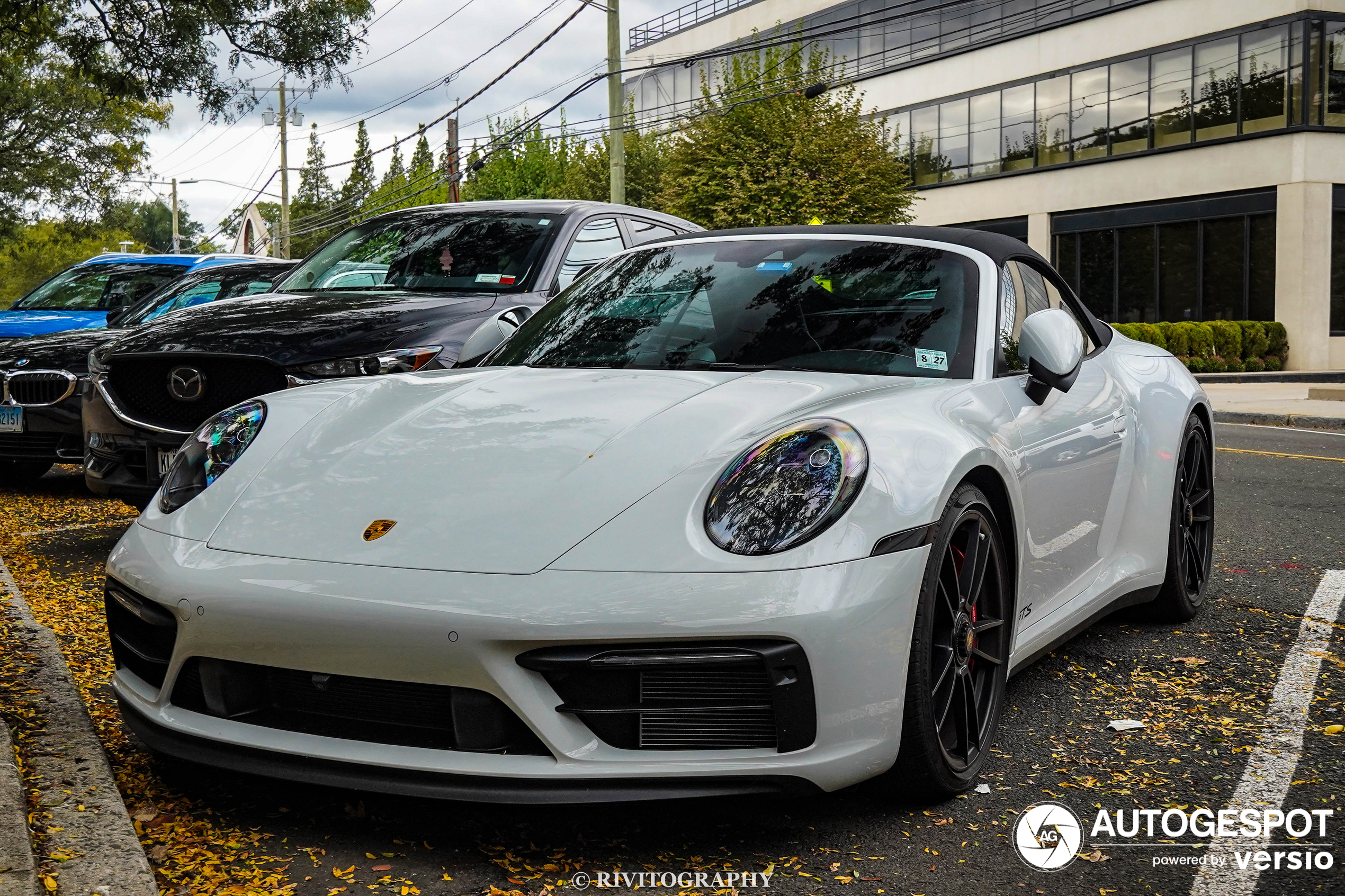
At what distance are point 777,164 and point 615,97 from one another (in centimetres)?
533

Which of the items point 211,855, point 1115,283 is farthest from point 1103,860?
point 1115,283

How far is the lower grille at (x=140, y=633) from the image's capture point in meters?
2.95

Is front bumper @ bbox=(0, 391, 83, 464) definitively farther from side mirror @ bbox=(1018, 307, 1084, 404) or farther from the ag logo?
the ag logo

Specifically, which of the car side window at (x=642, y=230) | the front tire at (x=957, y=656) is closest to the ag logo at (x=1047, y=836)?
the front tire at (x=957, y=656)

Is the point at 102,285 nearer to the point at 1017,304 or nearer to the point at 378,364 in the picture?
the point at 378,364

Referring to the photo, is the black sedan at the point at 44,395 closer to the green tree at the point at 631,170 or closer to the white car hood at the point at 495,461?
the white car hood at the point at 495,461

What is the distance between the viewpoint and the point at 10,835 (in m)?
2.57

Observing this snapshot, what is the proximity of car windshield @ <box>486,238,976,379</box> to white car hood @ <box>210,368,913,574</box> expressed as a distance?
0.71 ft

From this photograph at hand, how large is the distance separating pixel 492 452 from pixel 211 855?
105 centimetres

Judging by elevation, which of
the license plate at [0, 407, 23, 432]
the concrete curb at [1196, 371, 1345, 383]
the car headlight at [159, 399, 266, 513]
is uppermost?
the car headlight at [159, 399, 266, 513]

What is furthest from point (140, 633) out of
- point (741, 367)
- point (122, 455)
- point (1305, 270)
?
point (1305, 270)

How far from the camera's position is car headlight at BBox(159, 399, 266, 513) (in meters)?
3.37

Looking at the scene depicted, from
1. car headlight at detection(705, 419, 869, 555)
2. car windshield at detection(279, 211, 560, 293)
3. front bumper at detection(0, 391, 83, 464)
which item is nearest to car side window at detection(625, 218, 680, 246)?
car windshield at detection(279, 211, 560, 293)

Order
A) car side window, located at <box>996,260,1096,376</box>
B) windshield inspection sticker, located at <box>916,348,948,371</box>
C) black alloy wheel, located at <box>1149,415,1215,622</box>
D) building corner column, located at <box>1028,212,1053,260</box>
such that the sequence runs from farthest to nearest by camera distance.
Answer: building corner column, located at <box>1028,212,1053,260</box>
black alloy wheel, located at <box>1149,415,1215,622</box>
car side window, located at <box>996,260,1096,376</box>
windshield inspection sticker, located at <box>916,348,948,371</box>
